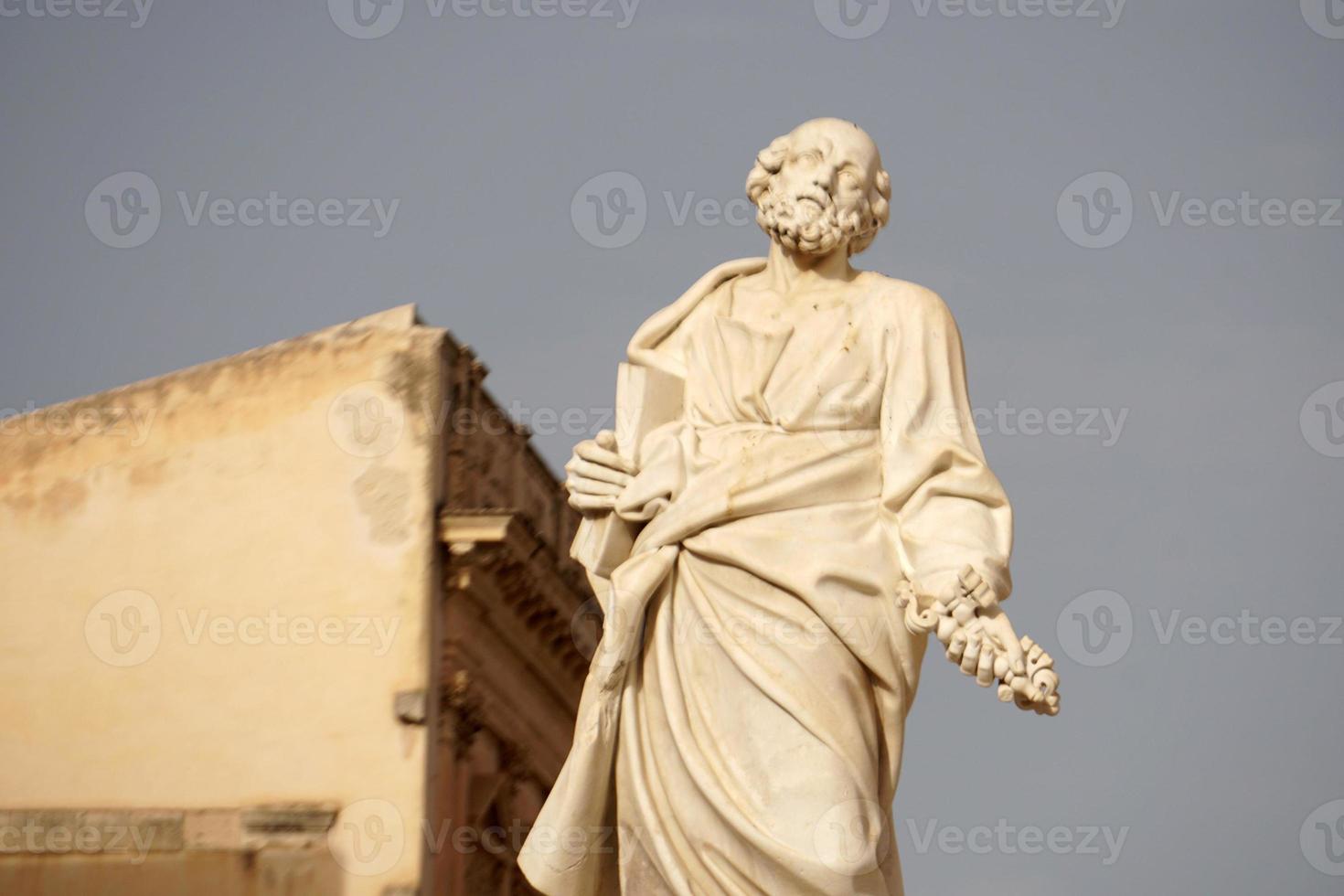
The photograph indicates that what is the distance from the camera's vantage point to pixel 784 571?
8.22 m

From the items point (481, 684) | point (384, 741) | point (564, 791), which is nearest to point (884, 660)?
point (564, 791)

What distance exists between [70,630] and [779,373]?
17.3m

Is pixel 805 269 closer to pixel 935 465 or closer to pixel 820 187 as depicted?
pixel 820 187

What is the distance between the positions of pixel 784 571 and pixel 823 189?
3.79 ft

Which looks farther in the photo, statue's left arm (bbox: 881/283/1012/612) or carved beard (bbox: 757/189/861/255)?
carved beard (bbox: 757/189/861/255)

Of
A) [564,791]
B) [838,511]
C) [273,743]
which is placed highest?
[838,511]

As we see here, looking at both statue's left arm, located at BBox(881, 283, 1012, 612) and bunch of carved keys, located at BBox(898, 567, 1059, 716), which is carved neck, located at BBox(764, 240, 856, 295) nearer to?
statue's left arm, located at BBox(881, 283, 1012, 612)

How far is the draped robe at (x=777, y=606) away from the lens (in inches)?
317

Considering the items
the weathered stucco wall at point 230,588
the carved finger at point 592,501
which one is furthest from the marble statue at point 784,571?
the weathered stucco wall at point 230,588

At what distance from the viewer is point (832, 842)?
7.91 meters

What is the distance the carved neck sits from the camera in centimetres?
873

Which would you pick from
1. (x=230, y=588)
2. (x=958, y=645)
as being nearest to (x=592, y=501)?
(x=958, y=645)

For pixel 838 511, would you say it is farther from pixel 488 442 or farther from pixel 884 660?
pixel 488 442

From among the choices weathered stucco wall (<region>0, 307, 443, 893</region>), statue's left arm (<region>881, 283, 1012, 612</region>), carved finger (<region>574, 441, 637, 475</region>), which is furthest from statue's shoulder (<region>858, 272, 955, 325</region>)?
weathered stucco wall (<region>0, 307, 443, 893</region>)
